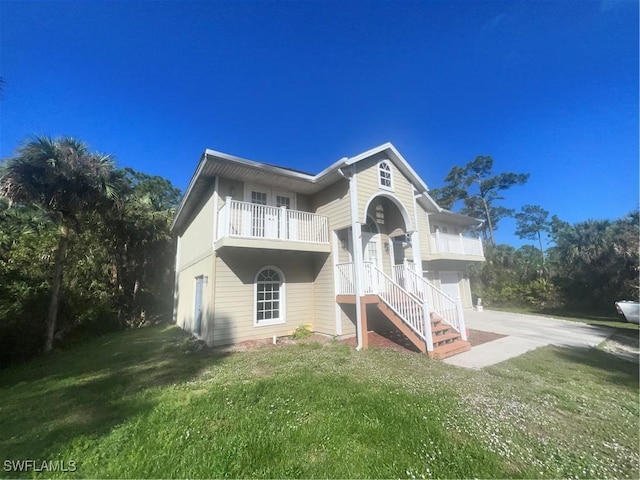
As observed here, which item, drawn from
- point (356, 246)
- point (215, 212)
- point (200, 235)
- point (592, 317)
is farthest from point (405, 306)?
point (592, 317)

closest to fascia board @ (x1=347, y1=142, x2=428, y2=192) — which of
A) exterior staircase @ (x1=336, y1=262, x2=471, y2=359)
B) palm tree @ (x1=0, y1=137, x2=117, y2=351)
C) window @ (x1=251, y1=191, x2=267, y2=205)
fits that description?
window @ (x1=251, y1=191, x2=267, y2=205)

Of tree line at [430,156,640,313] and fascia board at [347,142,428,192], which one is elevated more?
fascia board at [347,142,428,192]

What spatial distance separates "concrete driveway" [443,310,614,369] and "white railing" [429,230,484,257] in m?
3.94

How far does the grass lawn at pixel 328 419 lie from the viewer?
9.05 ft

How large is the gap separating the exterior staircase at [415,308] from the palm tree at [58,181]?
939cm

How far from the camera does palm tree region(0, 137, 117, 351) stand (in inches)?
314

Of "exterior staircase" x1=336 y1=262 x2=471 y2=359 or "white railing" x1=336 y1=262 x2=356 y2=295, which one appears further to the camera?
"white railing" x1=336 y1=262 x2=356 y2=295

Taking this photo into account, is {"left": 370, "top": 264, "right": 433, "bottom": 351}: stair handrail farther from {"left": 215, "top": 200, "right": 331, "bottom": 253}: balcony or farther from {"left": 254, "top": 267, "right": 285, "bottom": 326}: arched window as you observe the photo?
{"left": 254, "top": 267, "right": 285, "bottom": 326}: arched window

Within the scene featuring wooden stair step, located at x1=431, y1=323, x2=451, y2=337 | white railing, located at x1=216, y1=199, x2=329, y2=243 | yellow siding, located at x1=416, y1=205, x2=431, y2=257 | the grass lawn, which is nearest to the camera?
the grass lawn

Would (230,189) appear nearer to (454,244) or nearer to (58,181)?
(58,181)

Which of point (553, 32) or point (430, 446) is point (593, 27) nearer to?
point (553, 32)

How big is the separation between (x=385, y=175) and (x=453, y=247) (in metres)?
7.56

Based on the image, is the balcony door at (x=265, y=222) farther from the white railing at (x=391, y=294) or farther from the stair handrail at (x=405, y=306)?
the stair handrail at (x=405, y=306)

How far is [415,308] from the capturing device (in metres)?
7.31
